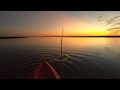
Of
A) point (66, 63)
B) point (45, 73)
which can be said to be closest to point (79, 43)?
point (66, 63)

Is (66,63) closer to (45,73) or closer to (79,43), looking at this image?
(45,73)

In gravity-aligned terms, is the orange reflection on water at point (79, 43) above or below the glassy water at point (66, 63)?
above

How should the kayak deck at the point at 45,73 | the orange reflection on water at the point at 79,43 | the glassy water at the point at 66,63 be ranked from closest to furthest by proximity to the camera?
1. the kayak deck at the point at 45,73
2. the glassy water at the point at 66,63
3. the orange reflection on water at the point at 79,43

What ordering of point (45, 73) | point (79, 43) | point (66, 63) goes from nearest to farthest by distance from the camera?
point (45, 73)
point (66, 63)
point (79, 43)

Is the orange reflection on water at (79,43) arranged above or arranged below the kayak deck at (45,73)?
above

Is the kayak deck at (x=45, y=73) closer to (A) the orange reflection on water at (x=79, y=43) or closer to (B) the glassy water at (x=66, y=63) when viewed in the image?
(B) the glassy water at (x=66, y=63)

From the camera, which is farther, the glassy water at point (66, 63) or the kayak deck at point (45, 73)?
the glassy water at point (66, 63)

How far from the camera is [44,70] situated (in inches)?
180

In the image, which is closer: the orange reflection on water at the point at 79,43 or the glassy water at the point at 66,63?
the glassy water at the point at 66,63

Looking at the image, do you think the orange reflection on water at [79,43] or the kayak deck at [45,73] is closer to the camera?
the kayak deck at [45,73]

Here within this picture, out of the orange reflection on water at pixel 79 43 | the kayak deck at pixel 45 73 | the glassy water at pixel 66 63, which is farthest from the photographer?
the orange reflection on water at pixel 79 43

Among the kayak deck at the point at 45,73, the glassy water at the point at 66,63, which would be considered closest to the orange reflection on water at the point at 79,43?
the glassy water at the point at 66,63
